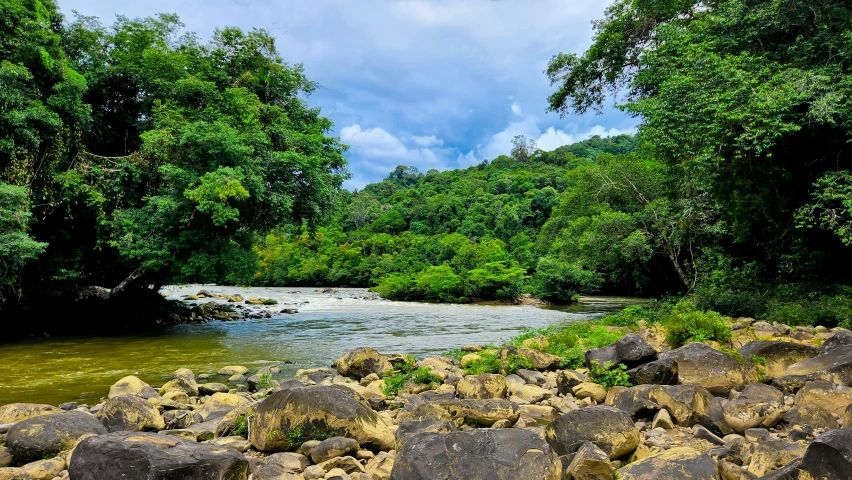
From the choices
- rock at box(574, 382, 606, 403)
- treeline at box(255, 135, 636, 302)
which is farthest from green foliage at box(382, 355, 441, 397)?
treeline at box(255, 135, 636, 302)

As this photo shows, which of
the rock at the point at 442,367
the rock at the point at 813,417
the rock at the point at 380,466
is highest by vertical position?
the rock at the point at 813,417

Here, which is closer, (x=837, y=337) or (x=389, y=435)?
(x=389, y=435)

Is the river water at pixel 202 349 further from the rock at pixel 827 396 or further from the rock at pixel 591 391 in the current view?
the rock at pixel 827 396

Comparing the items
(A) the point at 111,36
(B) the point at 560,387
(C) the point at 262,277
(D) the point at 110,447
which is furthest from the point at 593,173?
(C) the point at 262,277

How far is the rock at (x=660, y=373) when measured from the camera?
561 cm

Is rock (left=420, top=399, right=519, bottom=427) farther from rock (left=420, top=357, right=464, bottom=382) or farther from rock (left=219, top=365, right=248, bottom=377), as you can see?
rock (left=219, top=365, right=248, bottom=377)

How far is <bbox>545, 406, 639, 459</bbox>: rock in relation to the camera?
3.76 metres

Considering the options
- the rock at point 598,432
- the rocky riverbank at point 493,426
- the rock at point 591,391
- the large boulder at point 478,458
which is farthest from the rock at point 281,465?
the rock at point 591,391

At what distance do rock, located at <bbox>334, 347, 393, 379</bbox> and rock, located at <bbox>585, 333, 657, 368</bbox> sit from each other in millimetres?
3298

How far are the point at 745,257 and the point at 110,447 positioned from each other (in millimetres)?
17444

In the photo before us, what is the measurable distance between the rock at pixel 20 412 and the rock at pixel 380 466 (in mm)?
3491

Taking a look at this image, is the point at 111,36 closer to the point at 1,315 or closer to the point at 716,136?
the point at 1,315

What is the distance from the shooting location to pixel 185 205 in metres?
12.9

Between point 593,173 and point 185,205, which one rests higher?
point 593,173
